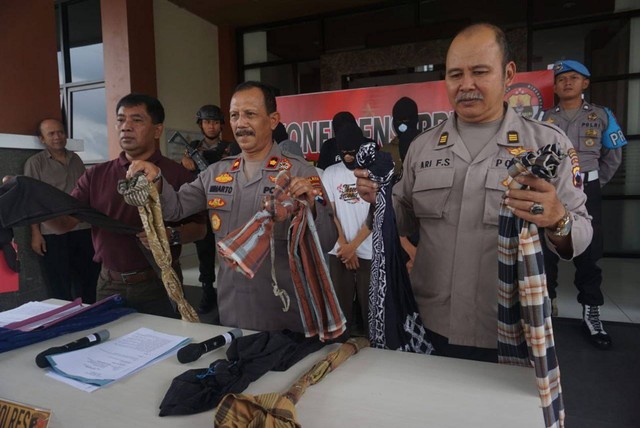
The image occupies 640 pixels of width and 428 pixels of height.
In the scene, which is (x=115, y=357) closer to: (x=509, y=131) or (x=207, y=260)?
(x=509, y=131)

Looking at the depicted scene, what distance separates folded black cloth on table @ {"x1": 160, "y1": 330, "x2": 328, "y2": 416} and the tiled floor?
3236 millimetres

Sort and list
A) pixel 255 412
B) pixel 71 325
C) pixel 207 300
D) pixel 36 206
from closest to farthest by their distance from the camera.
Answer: pixel 255 412, pixel 71 325, pixel 36 206, pixel 207 300

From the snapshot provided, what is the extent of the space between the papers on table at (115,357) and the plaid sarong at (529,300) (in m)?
0.95

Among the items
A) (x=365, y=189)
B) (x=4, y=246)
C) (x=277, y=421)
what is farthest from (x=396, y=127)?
(x=277, y=421)

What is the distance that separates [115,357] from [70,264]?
292cm

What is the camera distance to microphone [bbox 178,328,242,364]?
1.23 metres

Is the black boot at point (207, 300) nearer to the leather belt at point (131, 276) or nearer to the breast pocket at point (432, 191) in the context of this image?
the leather belt at point (131, 276)

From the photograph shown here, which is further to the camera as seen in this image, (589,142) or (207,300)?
(207,300)

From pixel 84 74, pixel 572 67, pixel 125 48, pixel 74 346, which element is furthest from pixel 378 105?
pixel 84 74

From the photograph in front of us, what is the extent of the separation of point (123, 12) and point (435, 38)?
3.96m

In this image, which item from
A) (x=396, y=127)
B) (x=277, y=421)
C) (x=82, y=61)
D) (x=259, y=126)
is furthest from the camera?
(x=82, y=61)

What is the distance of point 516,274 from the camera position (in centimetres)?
118

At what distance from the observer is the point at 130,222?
81.4 inches

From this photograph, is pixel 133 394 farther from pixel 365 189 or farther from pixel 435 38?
pixel 435 38
